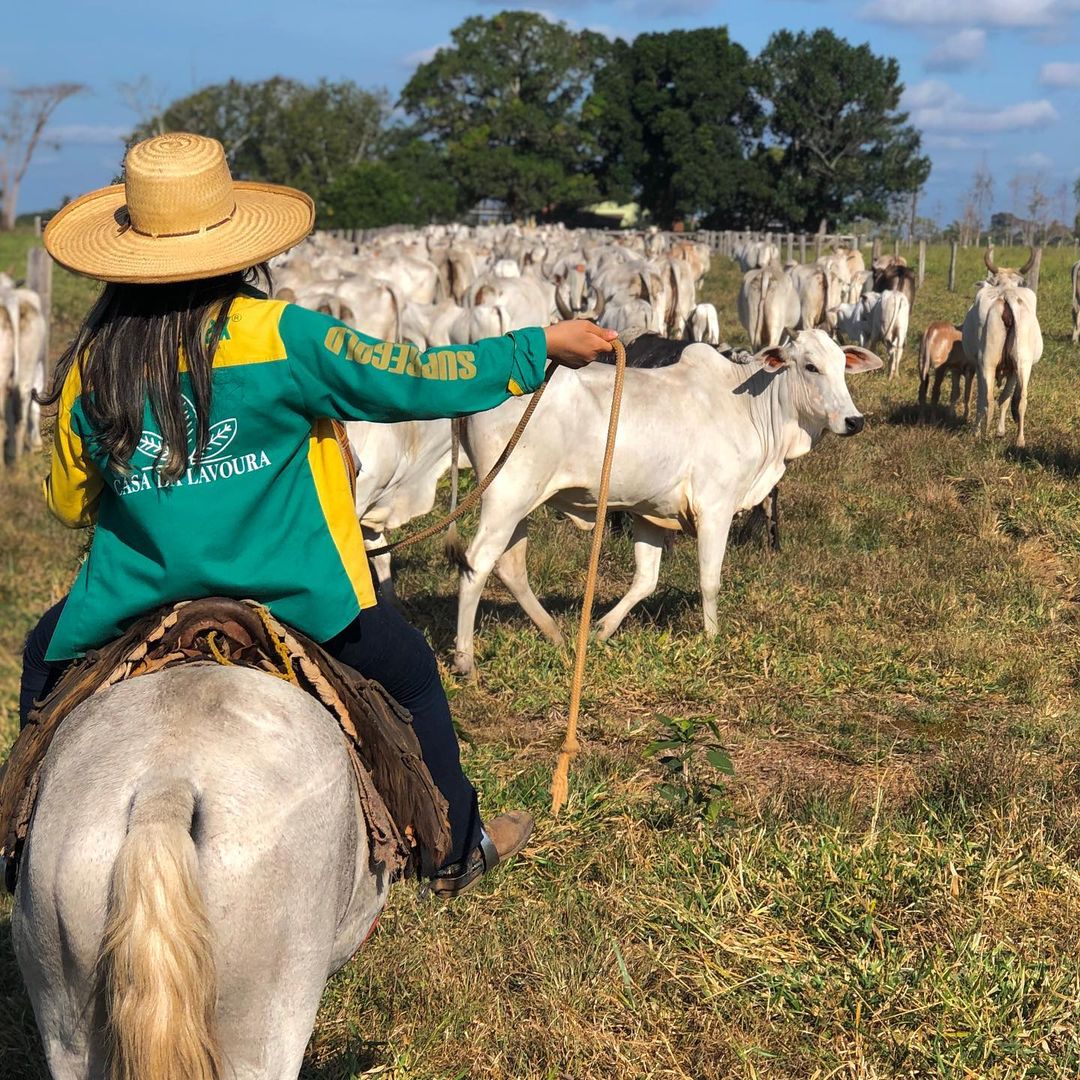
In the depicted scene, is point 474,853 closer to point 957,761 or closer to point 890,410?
point 957,761

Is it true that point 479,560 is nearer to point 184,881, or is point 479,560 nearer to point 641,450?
point 641,450

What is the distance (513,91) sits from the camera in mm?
80188

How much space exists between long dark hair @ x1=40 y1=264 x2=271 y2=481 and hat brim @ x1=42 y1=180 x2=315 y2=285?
0.07 metres

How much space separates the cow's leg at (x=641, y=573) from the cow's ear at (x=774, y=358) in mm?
1078

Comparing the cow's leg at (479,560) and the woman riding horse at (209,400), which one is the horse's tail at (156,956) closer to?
the woman riding horse at (209,400)

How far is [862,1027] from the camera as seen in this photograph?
3.78 m

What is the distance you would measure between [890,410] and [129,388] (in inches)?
493

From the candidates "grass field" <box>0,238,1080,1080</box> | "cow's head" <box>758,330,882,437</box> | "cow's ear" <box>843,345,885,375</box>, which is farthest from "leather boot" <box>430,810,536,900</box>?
"cow's ear" <box>843,345,885,375</box>

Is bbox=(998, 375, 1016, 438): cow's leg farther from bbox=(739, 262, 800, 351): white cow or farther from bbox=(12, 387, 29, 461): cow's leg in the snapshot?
bbox=(12, 387, 29, 461): cow's leg

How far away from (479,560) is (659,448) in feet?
3.68

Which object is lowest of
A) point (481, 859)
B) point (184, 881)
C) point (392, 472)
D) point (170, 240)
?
point (392, 472)

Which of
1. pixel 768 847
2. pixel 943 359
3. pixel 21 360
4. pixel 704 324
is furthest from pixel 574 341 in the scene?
pixel 704 324

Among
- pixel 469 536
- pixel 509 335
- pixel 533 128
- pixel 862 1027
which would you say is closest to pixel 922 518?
pixel 469 536

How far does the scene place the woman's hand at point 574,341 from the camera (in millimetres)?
3072
